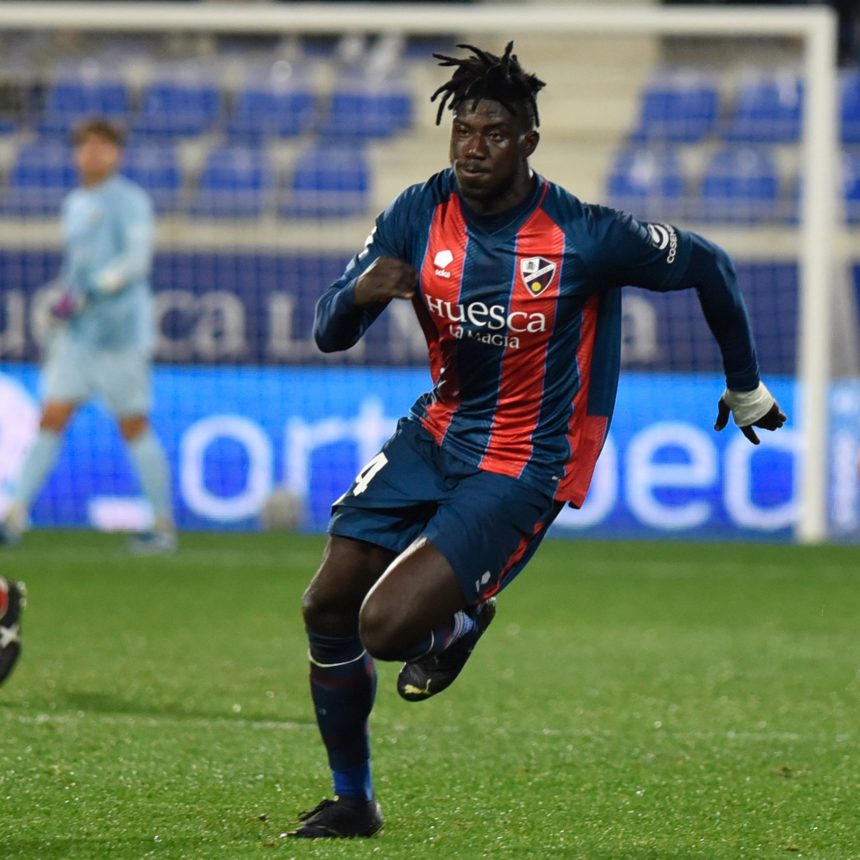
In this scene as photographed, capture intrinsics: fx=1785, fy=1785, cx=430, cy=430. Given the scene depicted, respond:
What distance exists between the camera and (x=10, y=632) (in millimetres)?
5816

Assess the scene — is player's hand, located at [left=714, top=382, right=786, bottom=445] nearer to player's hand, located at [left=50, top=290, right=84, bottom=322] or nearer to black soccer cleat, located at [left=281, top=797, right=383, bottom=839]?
black soccer cleat, located at [left=281, top=797, right=383, bottom=839]

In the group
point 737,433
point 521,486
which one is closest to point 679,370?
point 737,433

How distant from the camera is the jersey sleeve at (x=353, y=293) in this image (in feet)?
13.9

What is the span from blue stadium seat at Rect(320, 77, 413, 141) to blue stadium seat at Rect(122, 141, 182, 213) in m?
1.22

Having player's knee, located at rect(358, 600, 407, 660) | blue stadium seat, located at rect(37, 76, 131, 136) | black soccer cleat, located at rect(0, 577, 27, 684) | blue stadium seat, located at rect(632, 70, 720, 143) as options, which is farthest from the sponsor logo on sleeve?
blue stadium seat, located at rect(37, 76, 131, 136)

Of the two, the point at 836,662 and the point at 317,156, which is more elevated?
the point at 317,156

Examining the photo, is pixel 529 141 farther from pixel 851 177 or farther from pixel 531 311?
pixel 851 177

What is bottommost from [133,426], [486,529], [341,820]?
[133,426]

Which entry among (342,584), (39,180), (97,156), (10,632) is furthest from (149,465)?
(342,584)

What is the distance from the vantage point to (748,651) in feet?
25.0

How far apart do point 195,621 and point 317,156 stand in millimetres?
Answer: 5868

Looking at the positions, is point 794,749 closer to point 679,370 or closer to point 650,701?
point 650,701

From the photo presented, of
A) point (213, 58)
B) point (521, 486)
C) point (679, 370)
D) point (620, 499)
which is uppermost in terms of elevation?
point (213, 58)

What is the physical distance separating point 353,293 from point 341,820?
4.22 ft
